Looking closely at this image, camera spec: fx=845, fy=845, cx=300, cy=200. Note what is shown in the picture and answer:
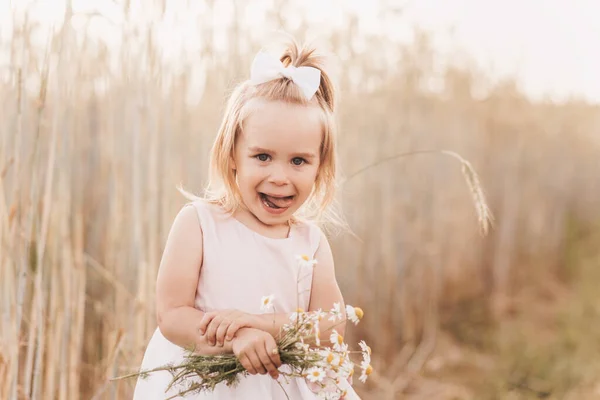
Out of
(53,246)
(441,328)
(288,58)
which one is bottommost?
(441,328)

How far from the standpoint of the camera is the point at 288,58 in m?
1.53

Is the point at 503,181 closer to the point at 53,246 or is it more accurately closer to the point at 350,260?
the point at 350,260

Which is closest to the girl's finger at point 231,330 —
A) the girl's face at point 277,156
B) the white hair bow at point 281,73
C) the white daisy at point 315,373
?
the white daisy at point 315,373

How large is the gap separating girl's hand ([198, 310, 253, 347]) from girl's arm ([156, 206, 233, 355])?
0.07ft

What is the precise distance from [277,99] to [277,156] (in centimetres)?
10

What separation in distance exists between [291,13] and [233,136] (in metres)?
1.48

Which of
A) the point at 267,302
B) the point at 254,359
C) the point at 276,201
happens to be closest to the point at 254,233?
the point at 276,201

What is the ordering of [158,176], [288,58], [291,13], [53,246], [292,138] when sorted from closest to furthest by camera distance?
1. [292,138]
2. [288,58]
3. [53,246]
4. [158,176]
5. [291,13]

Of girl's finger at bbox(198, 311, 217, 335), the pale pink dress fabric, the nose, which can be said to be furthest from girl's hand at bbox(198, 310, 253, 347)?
the nose

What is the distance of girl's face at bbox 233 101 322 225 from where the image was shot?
1364 millimetres

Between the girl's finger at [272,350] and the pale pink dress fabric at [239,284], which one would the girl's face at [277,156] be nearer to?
the pale pink dress fabric at [239,284]

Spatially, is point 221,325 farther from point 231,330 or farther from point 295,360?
point 295,360

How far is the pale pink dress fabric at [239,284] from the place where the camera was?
137cm

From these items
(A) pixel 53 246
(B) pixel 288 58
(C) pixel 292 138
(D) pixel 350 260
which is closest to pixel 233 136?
(C) pixel 292 138
